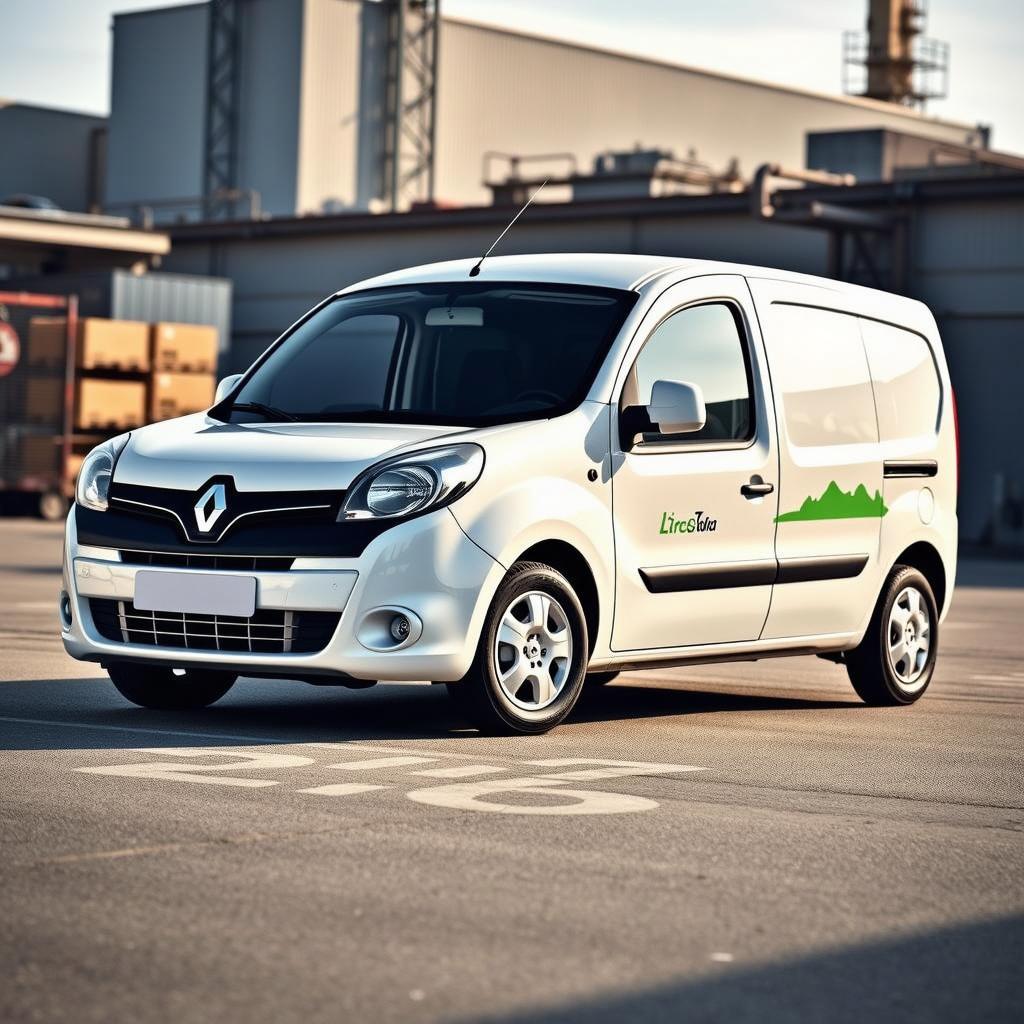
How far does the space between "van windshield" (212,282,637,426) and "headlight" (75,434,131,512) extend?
0.66 metres

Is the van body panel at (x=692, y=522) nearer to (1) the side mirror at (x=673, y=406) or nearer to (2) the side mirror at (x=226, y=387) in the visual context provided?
(1) the side mirror at (x=673, y=406)

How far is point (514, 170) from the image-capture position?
53.6 m

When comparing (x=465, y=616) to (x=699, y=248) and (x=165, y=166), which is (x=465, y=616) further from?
(x=165, y=166)

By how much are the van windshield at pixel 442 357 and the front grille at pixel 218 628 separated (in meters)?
1.10

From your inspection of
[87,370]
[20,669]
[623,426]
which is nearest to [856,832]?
[623,426]

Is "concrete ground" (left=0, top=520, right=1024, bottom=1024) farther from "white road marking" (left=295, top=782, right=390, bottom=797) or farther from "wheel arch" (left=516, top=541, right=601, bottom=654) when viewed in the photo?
"wheel arch" (left=516, top=541, right=601, bottom=654)

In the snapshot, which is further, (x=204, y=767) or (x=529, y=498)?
(x=529, y=498)

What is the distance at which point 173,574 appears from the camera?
816 cm

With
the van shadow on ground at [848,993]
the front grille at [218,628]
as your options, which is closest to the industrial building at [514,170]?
the front grille at [218,628]

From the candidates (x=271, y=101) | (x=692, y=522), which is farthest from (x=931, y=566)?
(x=271, y=101)

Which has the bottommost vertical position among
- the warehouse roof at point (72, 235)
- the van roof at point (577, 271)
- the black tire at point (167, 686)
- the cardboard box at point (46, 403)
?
the black tire at point (167, 686)

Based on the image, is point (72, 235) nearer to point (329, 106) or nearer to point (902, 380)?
point (329, 106)

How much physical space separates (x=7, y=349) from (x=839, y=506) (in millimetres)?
26083

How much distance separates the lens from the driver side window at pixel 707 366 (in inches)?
352
